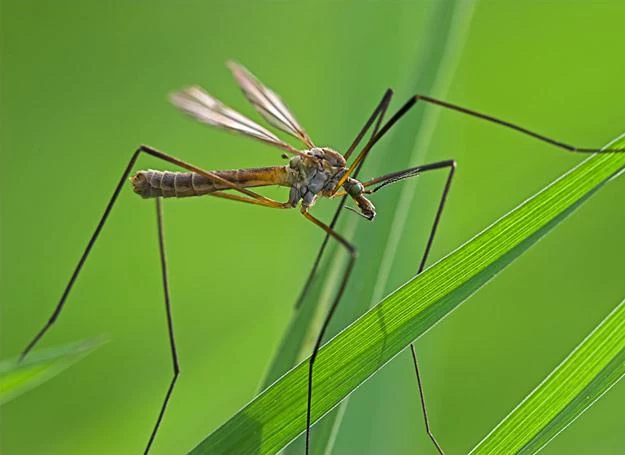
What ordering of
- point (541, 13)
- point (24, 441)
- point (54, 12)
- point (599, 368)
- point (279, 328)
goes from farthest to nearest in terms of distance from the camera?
1. point (54, 12)
2. point (541, 13)
3. point (279, 328)
4. point (24, 441)
5. point (599, 368)

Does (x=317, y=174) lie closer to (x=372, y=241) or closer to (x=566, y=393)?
(x=372, y=241)

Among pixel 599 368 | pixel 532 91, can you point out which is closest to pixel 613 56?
pixel 532 91

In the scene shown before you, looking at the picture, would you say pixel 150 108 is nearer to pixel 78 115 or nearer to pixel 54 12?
pixel 78 115

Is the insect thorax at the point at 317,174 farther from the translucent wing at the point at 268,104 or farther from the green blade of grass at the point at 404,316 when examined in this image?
the green blade of grass at the point at 404,316

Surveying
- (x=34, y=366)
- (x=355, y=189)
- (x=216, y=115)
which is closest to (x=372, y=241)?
(x=355, y=189)

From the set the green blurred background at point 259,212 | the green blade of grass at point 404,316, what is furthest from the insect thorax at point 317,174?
the green blade of grass at point 404,316

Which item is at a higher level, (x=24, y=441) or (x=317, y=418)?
(x=24, y=441)
